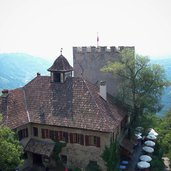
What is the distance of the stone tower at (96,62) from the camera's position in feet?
139

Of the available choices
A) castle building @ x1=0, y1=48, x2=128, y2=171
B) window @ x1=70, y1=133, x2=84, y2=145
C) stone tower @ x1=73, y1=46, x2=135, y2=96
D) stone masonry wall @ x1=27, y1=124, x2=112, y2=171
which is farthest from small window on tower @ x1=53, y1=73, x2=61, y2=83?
window @ x1=70, y1=133, x2=84, y2=145

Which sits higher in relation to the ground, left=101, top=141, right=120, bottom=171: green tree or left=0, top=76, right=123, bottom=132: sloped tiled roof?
left=0, top=76, right=123, bottom=132: sloped tiled roof

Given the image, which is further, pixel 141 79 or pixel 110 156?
pixel 141 79

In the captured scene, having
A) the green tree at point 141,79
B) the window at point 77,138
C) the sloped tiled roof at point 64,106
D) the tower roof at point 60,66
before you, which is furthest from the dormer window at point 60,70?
the window at point 77,138

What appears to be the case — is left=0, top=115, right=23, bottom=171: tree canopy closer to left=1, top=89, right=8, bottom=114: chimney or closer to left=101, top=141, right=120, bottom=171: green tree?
left=1, top=89, right=8, bottom=114: chimney

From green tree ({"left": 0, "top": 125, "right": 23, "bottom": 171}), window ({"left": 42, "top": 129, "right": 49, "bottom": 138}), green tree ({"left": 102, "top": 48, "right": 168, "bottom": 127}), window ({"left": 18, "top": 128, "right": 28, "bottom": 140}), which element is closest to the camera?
green tree ({"left": 0, "top": 125, "right": 23, "bottom": 171})

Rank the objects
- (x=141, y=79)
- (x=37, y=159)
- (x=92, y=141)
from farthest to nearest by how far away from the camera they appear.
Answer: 1. (x=141, y=79)
2. (x=37, y=159)
3. (x=92, y=141)

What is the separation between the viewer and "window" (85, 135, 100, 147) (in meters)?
30.7

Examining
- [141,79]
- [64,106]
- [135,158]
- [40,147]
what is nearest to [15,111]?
[40,147]

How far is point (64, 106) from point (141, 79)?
11640 millimetres

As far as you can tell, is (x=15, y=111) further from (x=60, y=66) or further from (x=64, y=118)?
(x=60, y=66)

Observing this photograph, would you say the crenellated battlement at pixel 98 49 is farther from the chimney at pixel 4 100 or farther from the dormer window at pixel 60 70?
the chimney at pixel 4 100

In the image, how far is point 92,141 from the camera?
1220 inches

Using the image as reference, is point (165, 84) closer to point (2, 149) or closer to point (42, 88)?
point (42, 88)
